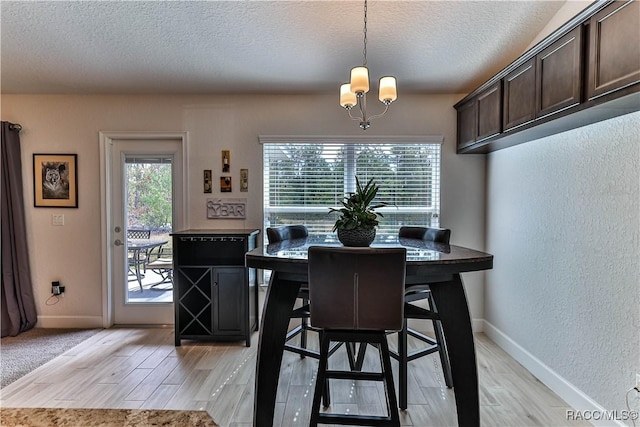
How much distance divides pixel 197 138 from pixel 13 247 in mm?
A: 2123

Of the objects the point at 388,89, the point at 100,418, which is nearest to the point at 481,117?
the point at 388,89

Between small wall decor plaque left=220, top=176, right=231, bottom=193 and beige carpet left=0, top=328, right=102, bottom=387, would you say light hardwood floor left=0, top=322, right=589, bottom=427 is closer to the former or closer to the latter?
beige carpet left=0, top=328, right=102, bottom=387

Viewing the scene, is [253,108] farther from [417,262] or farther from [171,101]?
[417,262]

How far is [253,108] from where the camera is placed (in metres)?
3.43

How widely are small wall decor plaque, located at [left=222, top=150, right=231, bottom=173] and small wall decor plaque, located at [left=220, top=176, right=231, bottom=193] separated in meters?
0.07

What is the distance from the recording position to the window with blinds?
3.43m

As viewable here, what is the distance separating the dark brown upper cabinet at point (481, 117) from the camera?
256 cm

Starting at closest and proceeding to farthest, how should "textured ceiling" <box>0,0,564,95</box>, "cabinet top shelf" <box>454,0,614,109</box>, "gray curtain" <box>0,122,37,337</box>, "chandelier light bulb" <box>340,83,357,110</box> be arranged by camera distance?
"cabinet top shelf" <box>454,0,614,109</box> → "chandelier light bulb" <box>340,83,357,110</box> → "textured ceiling" <box>0,0,564,95</box> → "gray curtain" <box>0,122,37,337</box>

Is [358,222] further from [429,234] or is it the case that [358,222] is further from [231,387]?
[231,387]

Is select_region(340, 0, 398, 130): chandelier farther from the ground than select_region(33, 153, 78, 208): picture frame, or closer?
farther from the ground

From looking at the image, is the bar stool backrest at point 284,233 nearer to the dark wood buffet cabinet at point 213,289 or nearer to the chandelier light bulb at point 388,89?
the dark wood buffet cabinet at point 213,289

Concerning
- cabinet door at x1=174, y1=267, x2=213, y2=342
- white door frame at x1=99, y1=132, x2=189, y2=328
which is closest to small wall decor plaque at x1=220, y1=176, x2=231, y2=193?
white door frame at x1=99, y1=132, x2=189, y2=328

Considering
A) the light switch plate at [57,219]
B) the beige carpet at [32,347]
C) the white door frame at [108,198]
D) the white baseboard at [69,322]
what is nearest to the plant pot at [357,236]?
the white door frame at [108,198]

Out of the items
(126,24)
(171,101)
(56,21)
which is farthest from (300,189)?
(56,21)
